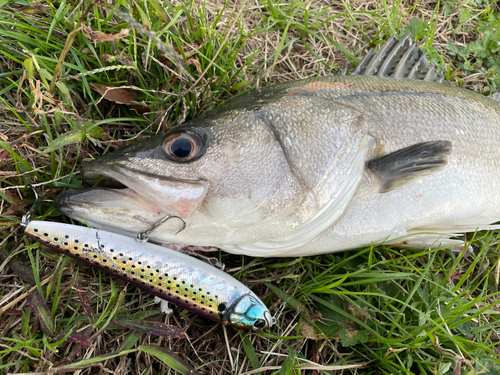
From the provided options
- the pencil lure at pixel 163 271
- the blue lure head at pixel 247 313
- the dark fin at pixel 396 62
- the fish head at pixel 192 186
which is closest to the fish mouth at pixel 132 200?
the fish head at pixel 192 186

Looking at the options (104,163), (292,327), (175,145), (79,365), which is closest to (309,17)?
(175,145)

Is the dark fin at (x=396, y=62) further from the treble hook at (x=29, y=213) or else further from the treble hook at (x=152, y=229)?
the treble hook at (x=29, y=213)

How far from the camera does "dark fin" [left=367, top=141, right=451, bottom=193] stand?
1889 mm

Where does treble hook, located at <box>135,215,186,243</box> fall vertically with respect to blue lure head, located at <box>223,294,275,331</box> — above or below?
above

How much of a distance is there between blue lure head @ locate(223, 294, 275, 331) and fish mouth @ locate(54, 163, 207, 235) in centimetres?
58

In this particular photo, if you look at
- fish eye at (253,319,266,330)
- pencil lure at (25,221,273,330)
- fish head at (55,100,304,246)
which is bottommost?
fish eye at (253,319,266,330)

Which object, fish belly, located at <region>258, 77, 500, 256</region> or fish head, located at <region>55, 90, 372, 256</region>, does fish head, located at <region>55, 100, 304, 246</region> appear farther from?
fish belly, located at <region>258, 77, 500, 256</region>

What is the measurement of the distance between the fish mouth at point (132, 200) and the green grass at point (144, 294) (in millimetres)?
404

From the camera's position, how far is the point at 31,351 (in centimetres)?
172

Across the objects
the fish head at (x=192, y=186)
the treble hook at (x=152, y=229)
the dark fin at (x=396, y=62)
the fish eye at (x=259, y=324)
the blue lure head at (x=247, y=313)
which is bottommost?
the fish eye at (x=259, y=324)

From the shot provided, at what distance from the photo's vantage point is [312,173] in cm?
177

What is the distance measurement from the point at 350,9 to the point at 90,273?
3.18 m

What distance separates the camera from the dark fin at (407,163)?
6.20 ft

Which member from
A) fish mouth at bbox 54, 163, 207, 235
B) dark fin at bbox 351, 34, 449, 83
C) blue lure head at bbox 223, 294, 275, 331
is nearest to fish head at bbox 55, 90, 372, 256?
fish mouth at bbox 54, 163, 207, 235
